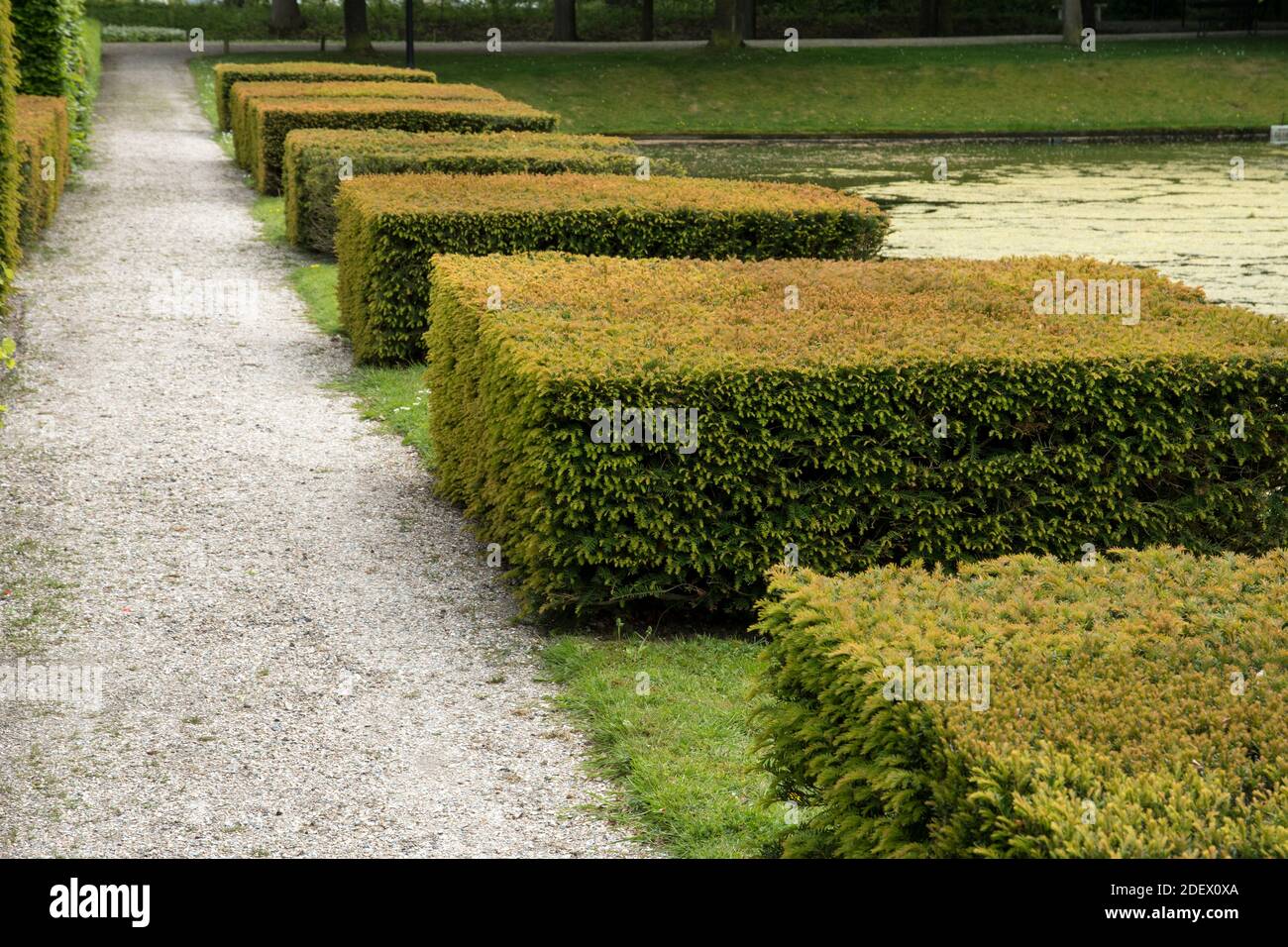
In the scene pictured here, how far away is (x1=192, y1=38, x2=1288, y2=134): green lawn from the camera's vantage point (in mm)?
34750

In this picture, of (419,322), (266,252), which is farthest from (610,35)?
(419,322)

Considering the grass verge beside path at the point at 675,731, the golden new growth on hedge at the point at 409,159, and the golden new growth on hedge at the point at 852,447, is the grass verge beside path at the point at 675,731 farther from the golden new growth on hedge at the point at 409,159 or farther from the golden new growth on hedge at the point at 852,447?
the golden new growth on hedge at the point at 409,159

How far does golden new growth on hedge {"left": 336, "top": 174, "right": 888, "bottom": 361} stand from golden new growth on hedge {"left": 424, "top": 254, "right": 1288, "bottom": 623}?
3.77 metres

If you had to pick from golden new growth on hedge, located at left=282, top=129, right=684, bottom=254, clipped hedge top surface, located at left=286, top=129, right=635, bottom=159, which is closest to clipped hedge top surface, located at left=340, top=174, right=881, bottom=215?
golden new growth on hedge, located at left=282, top=129, right=684, bottom=254

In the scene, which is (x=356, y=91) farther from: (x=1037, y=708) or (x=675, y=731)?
(x=1037, y=708)

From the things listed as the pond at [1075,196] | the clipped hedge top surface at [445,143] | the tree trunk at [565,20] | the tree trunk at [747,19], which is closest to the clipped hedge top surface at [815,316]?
the clipped hedge top surface at [445,143]

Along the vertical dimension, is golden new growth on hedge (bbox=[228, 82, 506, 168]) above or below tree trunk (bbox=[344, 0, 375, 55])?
below

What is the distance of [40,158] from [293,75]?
39.9 feet

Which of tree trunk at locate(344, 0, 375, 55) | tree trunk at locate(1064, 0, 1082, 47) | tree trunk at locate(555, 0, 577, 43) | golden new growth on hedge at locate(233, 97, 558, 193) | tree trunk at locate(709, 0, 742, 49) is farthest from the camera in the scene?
tree trunk at locate(555, 0, 577, 43)

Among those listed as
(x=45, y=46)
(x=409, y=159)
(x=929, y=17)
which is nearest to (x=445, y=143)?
(x=409, y=159)

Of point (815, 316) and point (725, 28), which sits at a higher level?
point (725, 28)

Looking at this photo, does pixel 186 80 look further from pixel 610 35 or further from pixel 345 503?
pixel 345 503

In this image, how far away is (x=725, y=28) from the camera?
4200 cm

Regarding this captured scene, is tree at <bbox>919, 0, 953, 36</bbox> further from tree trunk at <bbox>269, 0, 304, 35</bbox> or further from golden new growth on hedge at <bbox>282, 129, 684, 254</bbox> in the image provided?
golden new growth on hedge at <bbox>282, 129, 684, 254</bbox>
